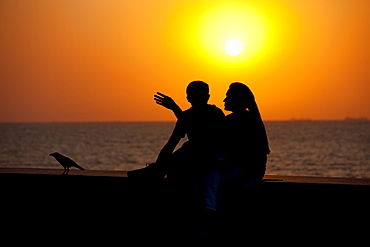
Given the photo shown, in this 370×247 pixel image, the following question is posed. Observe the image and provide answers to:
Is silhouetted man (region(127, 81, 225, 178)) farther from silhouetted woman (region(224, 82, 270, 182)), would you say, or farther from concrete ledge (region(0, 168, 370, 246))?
concrete ledge (region(0, 168, 370, 246))

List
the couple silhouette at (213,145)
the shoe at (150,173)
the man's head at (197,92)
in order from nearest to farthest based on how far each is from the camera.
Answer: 1. the couple silhouette at (213,145)
2. the man's head at (197,92)
3. the shoe at (150,173)

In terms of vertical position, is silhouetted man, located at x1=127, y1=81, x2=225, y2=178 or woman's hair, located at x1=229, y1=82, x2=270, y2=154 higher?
woman's hair, located at x1=229, y1=82, x2=270, y2=154

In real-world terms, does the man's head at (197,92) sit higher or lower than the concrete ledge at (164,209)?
higher

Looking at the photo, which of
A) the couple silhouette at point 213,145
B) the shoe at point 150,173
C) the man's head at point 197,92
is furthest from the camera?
the shoe at point 150,173

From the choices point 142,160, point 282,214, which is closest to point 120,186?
point 282,214

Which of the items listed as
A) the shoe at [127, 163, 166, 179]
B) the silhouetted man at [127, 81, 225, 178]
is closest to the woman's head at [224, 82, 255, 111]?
the silhouetted man at [127, 81, 225, 178]

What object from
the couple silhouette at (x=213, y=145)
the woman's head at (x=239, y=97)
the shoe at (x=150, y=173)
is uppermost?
the woman's head at (x=239, y=97)

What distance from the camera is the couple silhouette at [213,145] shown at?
5.97 m

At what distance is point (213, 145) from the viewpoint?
606cm

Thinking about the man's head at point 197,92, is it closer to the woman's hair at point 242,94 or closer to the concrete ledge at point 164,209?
the woman's hair at point 242,94

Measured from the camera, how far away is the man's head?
240 inches

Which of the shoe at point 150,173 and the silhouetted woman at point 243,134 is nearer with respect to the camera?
the silhouetted woman at point 243,134

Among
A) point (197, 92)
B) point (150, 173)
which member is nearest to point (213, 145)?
point (197, 92)

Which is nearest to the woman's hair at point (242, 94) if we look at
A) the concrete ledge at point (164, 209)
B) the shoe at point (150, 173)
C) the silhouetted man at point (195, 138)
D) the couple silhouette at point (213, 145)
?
the couple silhouette at point (213, 145)
